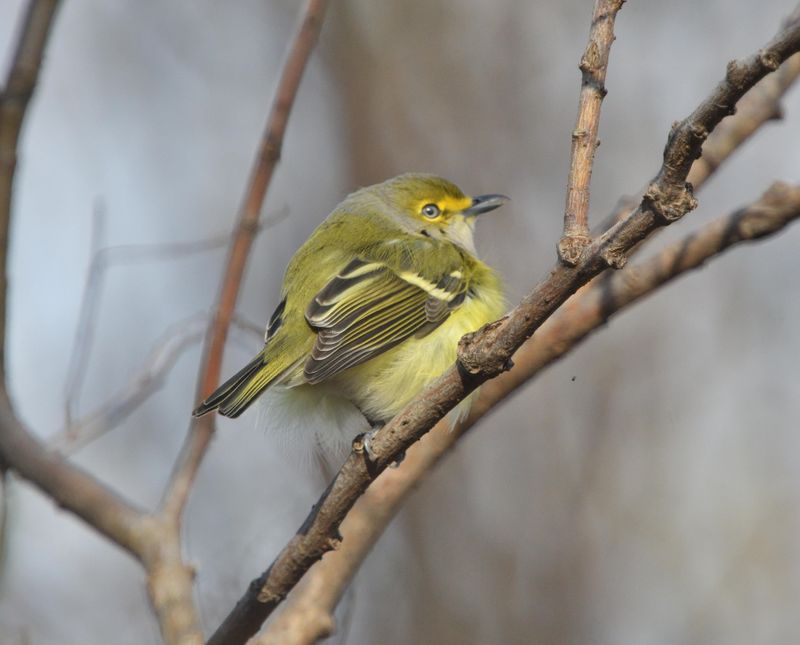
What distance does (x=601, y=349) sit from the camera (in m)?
7.44

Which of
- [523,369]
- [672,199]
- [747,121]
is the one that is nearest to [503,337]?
[672,199]

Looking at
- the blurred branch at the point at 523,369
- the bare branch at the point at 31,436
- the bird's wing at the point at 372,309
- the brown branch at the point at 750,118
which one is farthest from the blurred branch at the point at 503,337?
the brown branch at the point at 750,118

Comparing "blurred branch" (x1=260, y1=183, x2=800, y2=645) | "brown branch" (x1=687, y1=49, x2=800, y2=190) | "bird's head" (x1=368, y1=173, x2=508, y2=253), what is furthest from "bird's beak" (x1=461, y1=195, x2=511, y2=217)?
"blurred branch" (x1=260, y1=183, x2=800, y2=645)

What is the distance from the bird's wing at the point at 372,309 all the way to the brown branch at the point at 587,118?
1489 mm

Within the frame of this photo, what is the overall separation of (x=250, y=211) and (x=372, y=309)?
688mm

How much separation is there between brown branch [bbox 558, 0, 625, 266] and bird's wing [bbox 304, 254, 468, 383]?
4.89 ft

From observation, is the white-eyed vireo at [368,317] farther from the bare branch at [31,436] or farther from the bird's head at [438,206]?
the bare branch at [31,436]

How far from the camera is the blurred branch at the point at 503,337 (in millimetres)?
1795

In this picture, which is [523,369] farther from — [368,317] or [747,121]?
[747,121]

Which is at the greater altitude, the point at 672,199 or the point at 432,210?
the point at 672,199

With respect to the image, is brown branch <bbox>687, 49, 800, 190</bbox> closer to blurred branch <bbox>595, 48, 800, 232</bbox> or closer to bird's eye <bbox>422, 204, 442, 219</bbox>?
blurred branch <bbox>595, 48, 800, 232</bbox>

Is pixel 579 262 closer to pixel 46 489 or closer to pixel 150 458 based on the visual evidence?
pixel 46 489

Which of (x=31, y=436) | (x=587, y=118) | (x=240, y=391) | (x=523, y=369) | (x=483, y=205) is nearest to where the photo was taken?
(x=587, y=118)

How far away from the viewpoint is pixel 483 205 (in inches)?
195
